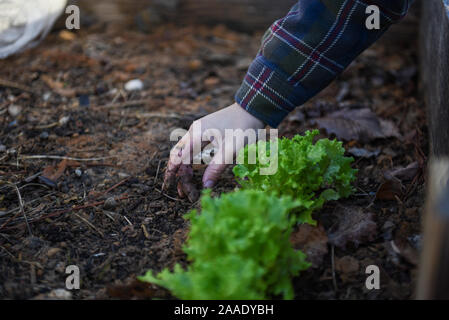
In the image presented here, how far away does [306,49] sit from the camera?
2.07 metres

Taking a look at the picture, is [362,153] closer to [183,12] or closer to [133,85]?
[133,85]

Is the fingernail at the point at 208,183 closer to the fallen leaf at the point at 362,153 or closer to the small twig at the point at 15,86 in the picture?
the fallen leaf at the point at 362,153

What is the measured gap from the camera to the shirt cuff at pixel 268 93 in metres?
2.13

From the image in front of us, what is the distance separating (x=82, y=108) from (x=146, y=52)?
1.03 m

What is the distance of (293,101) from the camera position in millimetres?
2180

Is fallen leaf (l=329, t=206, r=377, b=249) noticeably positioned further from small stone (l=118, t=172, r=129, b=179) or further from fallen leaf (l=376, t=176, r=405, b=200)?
small stone (l=118, t=172, r=129, b=179)

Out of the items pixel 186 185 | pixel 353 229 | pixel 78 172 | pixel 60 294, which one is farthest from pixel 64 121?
pixel 353 229

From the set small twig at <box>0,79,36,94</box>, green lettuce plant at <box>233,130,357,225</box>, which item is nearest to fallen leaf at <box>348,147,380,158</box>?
green lettuce plant at <box>233,130,357,225</box>

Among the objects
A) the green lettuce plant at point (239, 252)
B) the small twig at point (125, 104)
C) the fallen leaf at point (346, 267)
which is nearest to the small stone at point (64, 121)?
the small twig at point (125, 104)

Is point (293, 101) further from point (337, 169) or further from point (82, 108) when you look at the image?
point (82, 108)

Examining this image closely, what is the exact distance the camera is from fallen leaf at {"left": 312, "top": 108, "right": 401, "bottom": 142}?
2.75 m

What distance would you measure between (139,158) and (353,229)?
127 centimetres

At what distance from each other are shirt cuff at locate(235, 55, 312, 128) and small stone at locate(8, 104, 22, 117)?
1712 millimetres
